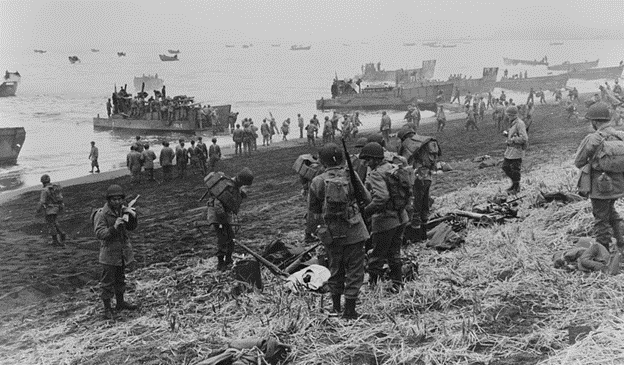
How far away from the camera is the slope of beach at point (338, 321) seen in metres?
4.75

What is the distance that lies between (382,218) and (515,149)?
17.6 feet

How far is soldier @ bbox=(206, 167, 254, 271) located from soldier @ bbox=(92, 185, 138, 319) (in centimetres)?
152

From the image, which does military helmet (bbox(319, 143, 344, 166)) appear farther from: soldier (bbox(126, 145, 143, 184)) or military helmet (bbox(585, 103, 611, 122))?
soldier (bbox(126, 145, 143, 184))

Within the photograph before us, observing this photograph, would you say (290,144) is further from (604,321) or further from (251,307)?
(604,321)

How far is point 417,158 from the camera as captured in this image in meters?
8.38

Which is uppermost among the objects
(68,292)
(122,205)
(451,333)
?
(122,205)

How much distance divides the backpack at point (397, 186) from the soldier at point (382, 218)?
12mm

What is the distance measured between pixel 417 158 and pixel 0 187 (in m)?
16.3

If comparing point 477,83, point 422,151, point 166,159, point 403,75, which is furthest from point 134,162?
point 477,83

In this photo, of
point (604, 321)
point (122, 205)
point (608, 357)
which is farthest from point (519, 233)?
point (122, 205)

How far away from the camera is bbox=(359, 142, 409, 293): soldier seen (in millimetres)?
6051

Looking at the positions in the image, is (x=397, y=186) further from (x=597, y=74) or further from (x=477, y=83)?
(x=597, y=74)

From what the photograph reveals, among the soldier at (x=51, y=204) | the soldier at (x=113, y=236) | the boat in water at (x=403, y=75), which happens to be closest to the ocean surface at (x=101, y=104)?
the boat in water at (x=403, y=75)

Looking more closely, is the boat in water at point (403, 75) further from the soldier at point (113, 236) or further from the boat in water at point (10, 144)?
the soldier at point (113, 236)
